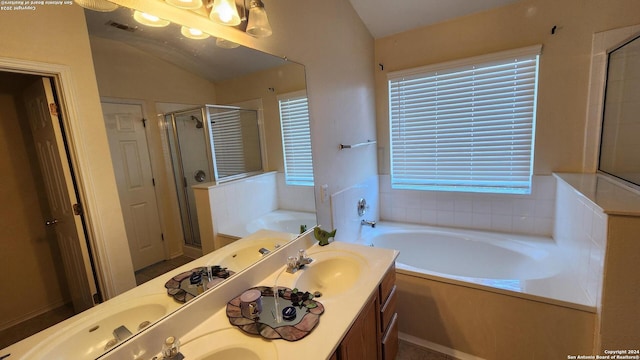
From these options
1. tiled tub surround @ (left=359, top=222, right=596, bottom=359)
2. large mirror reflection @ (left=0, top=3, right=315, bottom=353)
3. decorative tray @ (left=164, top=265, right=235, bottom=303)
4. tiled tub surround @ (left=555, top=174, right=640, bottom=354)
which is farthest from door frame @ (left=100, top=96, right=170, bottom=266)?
tiled tub surround @ (left=555, top=174, right=640, bottom=354)

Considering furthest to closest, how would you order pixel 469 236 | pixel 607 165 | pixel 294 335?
1. pixel 469 236
2. pixel 607 165
3. pixel 294 335

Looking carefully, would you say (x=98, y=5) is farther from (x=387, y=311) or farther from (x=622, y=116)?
(x=622, y=116)

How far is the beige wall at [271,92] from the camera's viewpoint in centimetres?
134

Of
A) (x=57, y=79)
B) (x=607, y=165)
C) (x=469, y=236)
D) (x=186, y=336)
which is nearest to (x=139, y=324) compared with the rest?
(x=186, y=336)

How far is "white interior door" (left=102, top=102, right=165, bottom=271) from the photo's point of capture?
0.86 meters

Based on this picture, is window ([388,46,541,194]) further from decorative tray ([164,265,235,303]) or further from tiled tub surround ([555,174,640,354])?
decorative tray ([164,265,235,303])

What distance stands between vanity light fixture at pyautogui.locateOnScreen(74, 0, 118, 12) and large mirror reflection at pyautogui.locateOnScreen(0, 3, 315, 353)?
0.06 feet

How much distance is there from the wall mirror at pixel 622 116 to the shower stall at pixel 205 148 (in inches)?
93.6

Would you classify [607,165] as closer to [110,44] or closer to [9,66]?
[110,44]

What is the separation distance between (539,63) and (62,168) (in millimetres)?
3054

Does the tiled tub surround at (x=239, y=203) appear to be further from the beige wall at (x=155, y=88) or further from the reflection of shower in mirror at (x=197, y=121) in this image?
the reflection of shower in mirror at (x=197, y=121)

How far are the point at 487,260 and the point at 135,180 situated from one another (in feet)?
8.86

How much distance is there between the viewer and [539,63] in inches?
87.2

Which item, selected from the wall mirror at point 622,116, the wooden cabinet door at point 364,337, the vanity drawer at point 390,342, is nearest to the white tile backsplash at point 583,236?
the wall mirror at point 622,116
